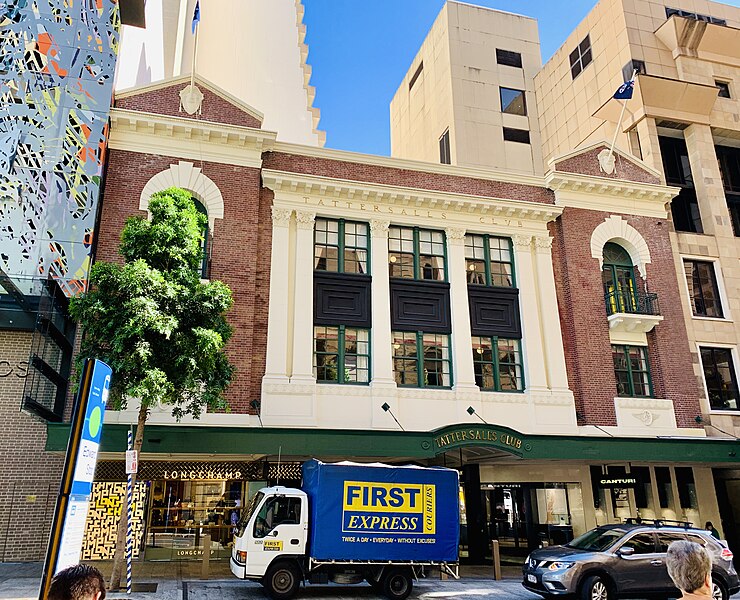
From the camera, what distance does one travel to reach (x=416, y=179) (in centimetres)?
2320

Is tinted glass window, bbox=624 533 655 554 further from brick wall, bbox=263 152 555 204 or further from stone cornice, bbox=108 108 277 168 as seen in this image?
stone cornice, bbox=108 108 277 168

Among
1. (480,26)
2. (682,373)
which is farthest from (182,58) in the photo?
(682,373)

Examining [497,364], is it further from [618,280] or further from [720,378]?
[720,378]

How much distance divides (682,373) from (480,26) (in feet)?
92.9

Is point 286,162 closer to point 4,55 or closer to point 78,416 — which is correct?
point 4,55

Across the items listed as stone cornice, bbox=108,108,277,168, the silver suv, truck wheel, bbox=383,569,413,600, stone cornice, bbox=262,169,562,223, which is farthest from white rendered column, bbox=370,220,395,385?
the silver suv

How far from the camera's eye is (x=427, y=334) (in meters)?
22.0

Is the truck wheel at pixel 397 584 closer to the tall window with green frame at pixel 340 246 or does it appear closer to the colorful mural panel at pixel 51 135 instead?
the tall window with green frame at pixel 340 246

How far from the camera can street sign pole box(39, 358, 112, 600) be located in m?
4.93

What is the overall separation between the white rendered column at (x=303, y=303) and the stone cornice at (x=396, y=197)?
0.86m

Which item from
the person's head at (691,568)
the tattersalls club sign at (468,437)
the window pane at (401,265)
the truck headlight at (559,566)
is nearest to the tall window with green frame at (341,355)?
the window pane at (401,265)

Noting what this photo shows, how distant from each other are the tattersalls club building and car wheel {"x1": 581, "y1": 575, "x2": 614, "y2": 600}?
4.88m

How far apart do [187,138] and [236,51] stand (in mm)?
26119

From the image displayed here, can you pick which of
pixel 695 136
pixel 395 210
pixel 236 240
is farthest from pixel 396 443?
pixel 695 136
